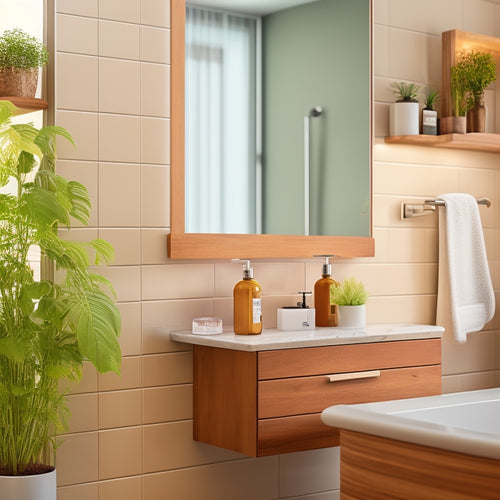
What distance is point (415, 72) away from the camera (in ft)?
11.3

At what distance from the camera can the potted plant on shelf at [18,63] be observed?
248cm

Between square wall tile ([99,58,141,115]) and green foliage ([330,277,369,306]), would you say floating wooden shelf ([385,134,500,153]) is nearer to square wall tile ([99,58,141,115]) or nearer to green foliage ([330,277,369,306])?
green foliage ([330,277,369,306])

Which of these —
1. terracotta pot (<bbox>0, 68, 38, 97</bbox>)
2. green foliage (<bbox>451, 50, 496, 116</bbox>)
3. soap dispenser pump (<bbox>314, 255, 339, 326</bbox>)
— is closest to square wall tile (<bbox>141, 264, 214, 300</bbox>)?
soap dispenser pump (<bbox>314, 255, 339, 326</bbox>)

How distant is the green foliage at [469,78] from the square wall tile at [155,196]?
4.17ft

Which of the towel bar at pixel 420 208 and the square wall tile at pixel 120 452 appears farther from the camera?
the towel bar at pixel 420 208

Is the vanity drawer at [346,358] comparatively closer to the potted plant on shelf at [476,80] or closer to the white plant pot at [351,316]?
the white plant pot at [351,316]

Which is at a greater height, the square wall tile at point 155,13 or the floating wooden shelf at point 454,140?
the square wall tile at point 155,13

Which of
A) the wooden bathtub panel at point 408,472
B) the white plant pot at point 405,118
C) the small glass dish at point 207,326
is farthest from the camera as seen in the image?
the white plant pot at point 405,118

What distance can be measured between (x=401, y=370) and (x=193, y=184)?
0.90m

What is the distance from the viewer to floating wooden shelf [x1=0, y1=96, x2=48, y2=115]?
2.48m

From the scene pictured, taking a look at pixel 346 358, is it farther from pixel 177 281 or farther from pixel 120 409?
pixel 120 409

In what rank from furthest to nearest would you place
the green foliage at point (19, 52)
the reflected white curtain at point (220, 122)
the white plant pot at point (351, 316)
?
the white plant pot at point (351, 316)
the reflected white curtain at point (220, 122)
the green foliage at point (19, 52)

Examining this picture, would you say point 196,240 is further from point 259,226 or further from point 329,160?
point 329,160

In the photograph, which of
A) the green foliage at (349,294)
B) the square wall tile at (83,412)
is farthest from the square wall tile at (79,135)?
the green foliage at (349,294)
